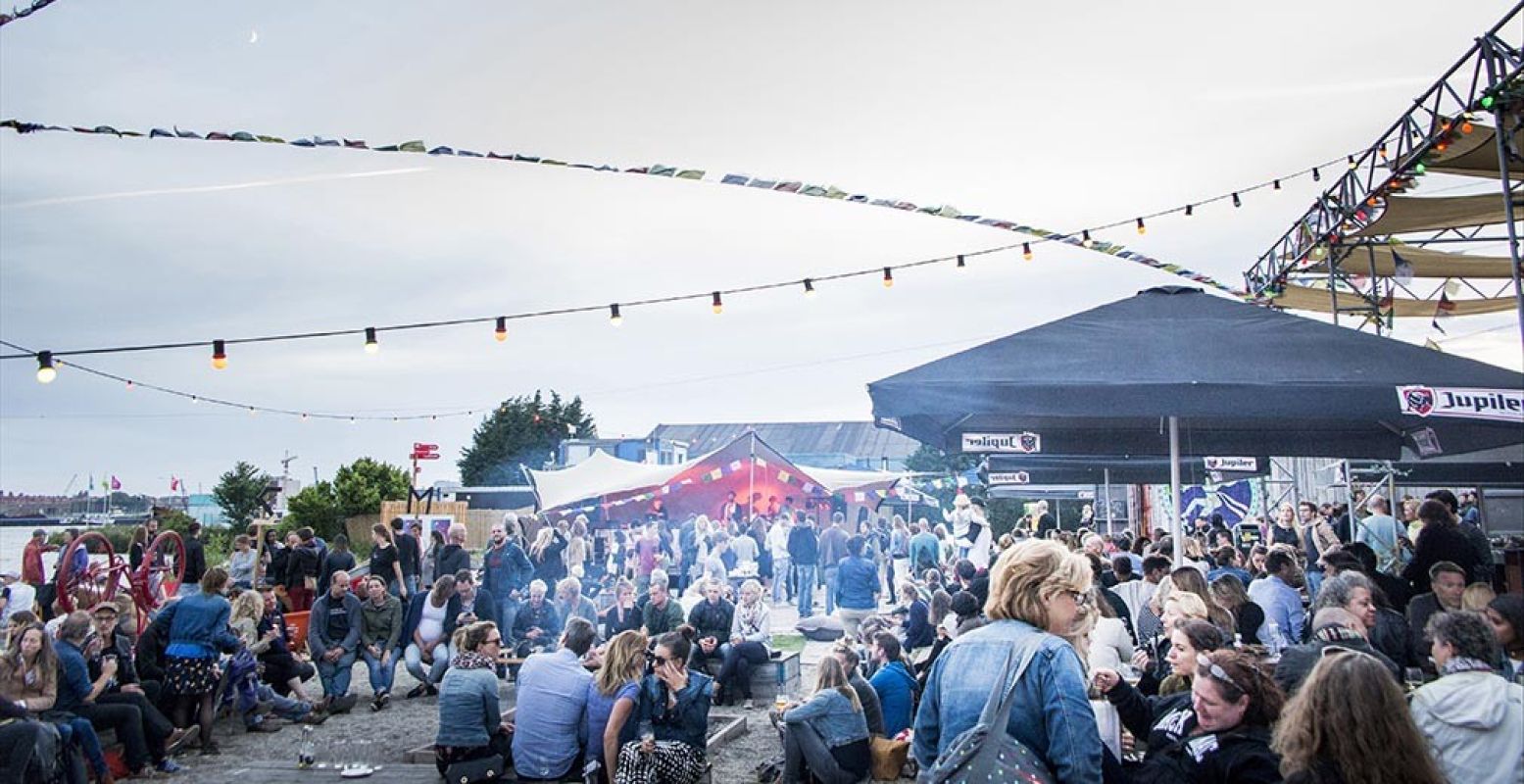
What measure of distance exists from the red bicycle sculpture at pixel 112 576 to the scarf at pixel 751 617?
5950mm

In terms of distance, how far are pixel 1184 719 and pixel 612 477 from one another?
65.9ft

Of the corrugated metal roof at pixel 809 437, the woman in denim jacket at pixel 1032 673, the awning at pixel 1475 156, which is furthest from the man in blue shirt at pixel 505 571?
the corrugated metal roof at pixel 809 437

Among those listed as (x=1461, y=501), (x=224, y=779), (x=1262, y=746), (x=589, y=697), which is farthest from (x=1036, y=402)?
(x=1461, y=501)

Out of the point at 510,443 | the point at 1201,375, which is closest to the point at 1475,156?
the point at 1201,375

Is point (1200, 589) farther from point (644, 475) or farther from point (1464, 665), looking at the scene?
point (644, 475)

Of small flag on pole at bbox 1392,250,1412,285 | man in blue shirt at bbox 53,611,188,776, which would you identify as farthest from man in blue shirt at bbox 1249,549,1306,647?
man in blue shirt at bbox 53,611,188,776

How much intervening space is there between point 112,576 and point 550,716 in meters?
7.38

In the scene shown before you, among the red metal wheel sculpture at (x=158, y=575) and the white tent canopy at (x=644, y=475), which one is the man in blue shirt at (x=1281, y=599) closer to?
the red metal wheel sculpture at (x=158, y=575)

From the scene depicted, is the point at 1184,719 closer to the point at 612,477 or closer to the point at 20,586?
the point at 20,586

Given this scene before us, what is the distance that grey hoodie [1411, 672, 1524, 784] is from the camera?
317 centimetres

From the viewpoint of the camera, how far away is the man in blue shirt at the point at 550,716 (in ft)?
20.7

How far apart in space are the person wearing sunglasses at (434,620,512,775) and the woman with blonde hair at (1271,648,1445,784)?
17.1ft

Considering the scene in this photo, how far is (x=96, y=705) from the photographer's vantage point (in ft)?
24.0

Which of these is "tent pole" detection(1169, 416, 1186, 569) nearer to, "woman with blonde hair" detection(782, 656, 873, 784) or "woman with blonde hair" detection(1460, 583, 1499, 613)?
"woman with blonde hair" detection(1460, 583, 1499, 613)
